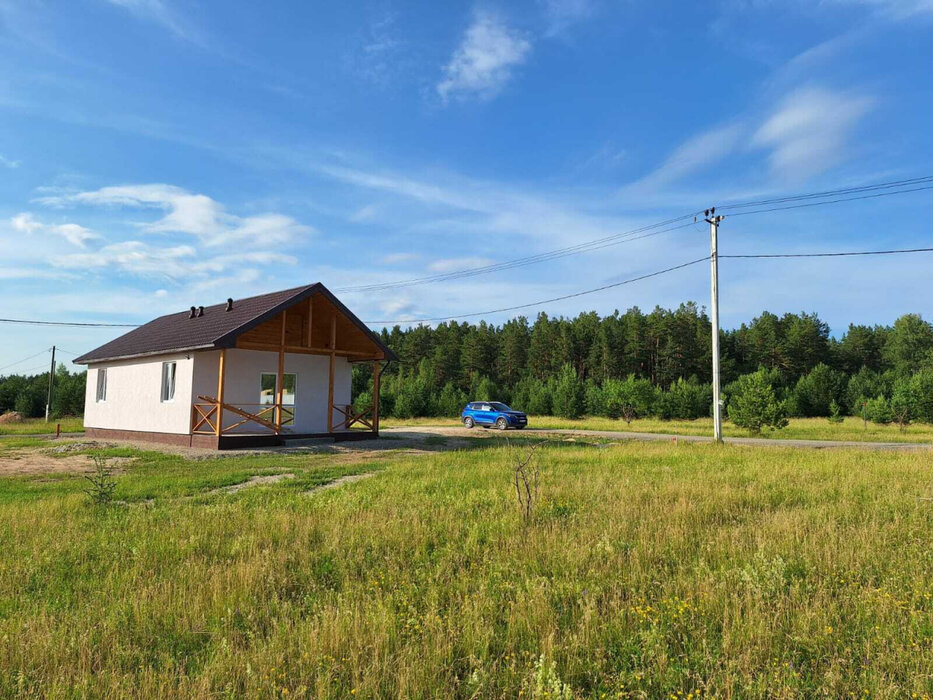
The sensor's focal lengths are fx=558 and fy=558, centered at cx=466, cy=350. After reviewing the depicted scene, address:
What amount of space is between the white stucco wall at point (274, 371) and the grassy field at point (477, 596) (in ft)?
37.0

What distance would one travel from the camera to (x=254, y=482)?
10.9 meters

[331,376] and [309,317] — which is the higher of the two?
[309,317]

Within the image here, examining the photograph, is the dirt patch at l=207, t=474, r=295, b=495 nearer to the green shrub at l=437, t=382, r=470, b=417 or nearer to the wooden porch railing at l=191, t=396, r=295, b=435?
the wooden porch railing at l=191, t=396, r=295, b=435

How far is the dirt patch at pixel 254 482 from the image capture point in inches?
392

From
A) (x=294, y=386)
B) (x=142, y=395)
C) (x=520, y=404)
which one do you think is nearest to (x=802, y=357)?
(x=520, y=404)

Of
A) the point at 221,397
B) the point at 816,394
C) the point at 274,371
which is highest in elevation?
the point at 816,394

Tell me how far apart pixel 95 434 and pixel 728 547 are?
85.9 ft

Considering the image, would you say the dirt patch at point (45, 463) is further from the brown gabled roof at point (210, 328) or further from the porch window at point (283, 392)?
the porch window at point (283, 392)

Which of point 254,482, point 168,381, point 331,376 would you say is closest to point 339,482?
point 254,482

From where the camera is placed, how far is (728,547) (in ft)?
17.8

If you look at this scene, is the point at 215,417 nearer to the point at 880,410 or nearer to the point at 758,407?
the point at 758,407

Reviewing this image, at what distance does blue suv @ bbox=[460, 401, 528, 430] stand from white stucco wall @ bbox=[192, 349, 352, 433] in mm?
12198

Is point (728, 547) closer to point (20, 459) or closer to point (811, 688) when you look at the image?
point (811, 688)

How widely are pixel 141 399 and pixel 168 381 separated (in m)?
2.03
